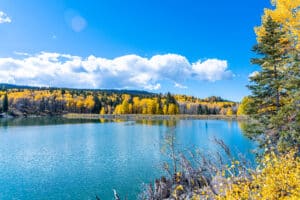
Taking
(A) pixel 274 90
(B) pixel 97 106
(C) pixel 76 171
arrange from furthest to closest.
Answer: (B) pixel 97 106, (C) pixel 76 171, (A) pixel 274 90

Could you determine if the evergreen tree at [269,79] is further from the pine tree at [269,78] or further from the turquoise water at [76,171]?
the turquoise water at [76,171]

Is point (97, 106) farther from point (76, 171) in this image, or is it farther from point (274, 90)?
point (274, 90)

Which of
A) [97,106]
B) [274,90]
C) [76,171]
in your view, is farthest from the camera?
[97,106]

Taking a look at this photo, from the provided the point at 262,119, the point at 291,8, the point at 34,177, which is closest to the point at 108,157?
the point at 34,177

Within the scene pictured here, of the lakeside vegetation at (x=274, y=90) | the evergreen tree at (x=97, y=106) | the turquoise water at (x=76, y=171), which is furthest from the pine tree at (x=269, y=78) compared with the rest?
the evergreen tree at (x=97, y=106)

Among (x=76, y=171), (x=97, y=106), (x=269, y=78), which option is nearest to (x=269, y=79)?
(x=269, y=78)

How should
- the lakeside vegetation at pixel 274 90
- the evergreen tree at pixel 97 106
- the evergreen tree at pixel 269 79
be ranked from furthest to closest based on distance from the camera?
the evergreen tree at pixel 97 106 < the evergreen tree at pixel 269 79 < the lakeside vegetation at pixel 274 90

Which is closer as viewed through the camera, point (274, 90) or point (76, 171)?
point (274, 90)

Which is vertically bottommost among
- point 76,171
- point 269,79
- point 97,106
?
point 76,171

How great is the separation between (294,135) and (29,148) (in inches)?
1368

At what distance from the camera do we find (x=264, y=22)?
20.9m

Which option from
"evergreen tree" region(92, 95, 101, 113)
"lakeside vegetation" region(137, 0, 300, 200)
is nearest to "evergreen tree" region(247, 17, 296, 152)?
"lakeside vegetation" region(137, 0, 300, 200)

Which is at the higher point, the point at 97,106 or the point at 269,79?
the point at 269,79

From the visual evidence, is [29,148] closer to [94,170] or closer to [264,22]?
[94,170]
